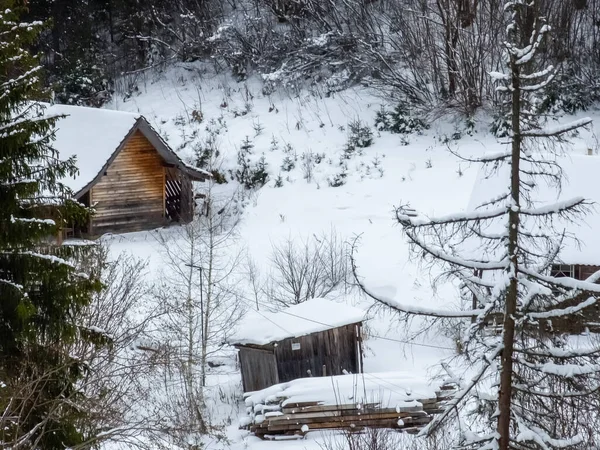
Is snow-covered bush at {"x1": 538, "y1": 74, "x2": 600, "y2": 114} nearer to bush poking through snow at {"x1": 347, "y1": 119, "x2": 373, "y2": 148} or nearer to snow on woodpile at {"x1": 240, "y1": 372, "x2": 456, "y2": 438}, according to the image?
bush poking through snow at {"x1": 347, "y1": 119, "x2": 373, "y2": 148}

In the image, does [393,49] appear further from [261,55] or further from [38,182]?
[38,182]

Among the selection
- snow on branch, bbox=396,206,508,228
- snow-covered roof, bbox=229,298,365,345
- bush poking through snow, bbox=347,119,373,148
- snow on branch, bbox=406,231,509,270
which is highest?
bush poking through snow, bbox=347,119,373,148

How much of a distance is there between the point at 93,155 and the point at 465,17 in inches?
635

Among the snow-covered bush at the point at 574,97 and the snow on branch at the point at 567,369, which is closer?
the snow on branch at the point at 567,369

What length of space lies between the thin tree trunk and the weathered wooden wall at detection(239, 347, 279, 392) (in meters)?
13.1

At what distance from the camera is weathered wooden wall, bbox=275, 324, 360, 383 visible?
21.5 meters

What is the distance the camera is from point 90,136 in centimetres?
2980

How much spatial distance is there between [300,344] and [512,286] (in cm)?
1351

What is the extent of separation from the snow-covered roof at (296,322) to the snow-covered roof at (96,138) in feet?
29.6

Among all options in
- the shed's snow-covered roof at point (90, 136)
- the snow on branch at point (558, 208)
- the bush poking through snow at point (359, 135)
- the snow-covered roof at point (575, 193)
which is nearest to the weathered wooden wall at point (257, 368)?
the snow-covered roof at point (575, 193)

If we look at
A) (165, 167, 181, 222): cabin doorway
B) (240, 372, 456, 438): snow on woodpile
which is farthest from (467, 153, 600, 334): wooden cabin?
(165, 167, 181, 222): cabin doorway

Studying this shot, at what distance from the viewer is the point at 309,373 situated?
71.4 feet

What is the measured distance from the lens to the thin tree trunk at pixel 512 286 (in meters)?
8.42

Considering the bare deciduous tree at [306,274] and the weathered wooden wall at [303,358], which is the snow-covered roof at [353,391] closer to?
the weathered wooden wall at [303,358]
